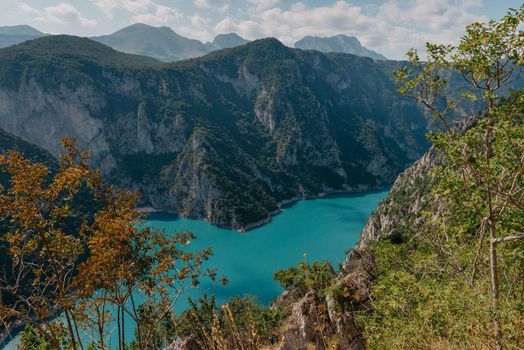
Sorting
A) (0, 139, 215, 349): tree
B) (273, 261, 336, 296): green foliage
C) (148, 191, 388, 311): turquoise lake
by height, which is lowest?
(148, 191, 388, 311): turquoise lake

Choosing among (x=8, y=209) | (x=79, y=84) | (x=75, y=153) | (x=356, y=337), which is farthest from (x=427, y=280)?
(x=79, y=84)

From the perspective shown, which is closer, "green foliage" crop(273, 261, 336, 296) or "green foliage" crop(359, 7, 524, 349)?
"green foliage" crop(359, 7, 524, 349)

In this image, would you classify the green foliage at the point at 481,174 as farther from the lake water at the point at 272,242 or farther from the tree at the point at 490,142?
the lake water at the point at 272,242

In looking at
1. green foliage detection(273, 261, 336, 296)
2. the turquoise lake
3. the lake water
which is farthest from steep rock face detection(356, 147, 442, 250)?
green foliage detection(273, 261, 336, 296)

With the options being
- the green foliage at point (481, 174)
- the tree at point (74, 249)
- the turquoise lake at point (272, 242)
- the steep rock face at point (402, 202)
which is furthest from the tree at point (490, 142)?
the steep rock face at point (402, 202)

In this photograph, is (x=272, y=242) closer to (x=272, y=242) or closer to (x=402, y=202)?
(x=272, y=242)

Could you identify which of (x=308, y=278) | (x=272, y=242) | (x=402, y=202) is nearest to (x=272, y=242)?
(x=272, y=242)

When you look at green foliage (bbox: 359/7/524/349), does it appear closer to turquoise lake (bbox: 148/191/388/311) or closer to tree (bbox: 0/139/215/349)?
tree (bbox: 0/139/215/349)

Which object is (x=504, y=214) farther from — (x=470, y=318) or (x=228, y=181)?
(x=228, y=181)
